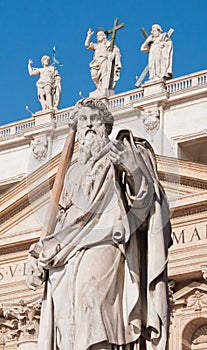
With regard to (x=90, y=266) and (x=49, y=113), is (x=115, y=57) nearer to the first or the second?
(x=49, y=113)

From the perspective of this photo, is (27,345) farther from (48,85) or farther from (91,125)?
(91,125)

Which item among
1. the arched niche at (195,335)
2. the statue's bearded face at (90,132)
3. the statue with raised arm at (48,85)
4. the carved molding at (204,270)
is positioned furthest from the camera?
the statue with raised arm at (48,85)

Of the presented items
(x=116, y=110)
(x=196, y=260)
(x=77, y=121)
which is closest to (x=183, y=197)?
(x=196, y=260)

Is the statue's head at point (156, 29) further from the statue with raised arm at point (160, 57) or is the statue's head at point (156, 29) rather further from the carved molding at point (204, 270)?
the carved molding at point (204, 270)

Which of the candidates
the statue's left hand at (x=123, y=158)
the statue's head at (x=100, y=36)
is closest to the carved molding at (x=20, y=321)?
the statue's head at (x=100, y=36)

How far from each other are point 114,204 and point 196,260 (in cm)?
2067

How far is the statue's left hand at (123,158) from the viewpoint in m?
7.86

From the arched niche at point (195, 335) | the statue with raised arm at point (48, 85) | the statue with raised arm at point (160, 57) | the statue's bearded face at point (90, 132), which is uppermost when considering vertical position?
the statue with raised arm at point (48, 85)

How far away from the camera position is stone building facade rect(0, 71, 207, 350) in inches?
1121

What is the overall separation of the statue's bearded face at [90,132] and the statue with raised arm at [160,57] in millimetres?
24833

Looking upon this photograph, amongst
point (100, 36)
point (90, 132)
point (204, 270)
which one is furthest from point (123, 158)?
point (100, 36)

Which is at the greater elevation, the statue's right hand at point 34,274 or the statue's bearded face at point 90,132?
the statue's bearded face at point 90,132

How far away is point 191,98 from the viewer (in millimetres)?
33406

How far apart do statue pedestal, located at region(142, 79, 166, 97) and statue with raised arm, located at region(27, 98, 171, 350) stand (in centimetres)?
2489
